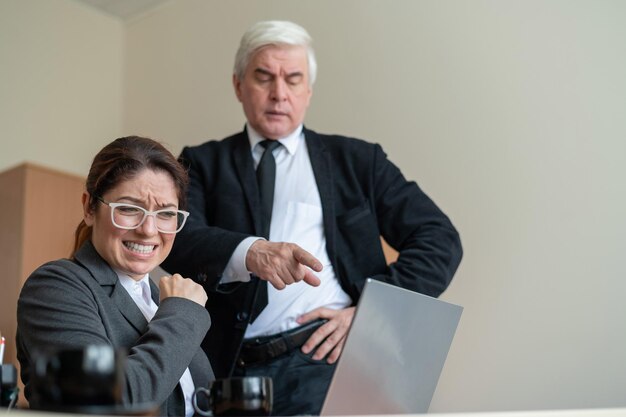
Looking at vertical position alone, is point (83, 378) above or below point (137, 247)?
above

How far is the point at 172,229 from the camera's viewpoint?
175cm

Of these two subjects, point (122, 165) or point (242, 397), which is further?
point (122, 165)

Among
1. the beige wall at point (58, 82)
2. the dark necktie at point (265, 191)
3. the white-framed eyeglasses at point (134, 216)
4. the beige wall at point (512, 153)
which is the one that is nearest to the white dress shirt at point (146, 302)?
the white-framed eyeglasses at point (134, 216)

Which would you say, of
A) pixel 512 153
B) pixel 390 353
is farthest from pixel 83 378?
pixel 512 153

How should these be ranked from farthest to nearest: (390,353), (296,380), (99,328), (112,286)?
1. (296,380)
2. (112,286)
3. (99,328)
4. (390,353)

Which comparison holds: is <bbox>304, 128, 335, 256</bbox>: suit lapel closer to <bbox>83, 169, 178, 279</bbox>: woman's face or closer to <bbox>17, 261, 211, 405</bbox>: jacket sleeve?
<bbox>83, 169, 178, 279</bbox>: woman's face

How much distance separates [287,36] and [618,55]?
1.22 metres

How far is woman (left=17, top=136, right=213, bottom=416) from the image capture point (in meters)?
1.42

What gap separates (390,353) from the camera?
4.47ft

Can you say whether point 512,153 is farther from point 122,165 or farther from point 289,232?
point 122,165

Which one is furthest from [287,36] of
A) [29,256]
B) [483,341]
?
[29,256]

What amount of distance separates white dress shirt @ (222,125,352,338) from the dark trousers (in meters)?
0.10

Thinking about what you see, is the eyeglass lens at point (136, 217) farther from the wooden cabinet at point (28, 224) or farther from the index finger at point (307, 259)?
the wooden cabinet at point (28, 224)

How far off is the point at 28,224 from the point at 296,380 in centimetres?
182
